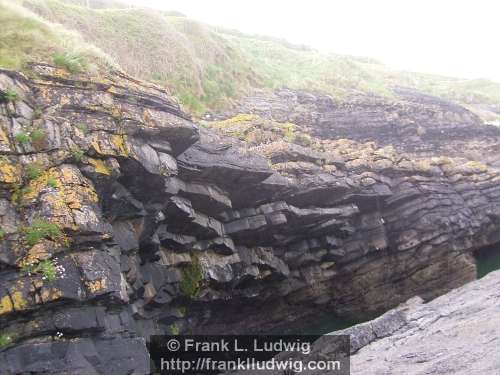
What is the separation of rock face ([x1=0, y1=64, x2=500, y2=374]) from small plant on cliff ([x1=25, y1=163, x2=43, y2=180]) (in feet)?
0.16

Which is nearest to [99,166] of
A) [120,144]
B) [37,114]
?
[120,144]

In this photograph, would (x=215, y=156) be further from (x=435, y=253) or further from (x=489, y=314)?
(x=435, y=253)

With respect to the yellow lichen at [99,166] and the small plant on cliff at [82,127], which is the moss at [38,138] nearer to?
the small plant on cliff at [82,127]

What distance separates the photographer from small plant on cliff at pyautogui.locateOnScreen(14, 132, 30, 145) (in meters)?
11.9

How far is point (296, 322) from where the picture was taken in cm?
2494

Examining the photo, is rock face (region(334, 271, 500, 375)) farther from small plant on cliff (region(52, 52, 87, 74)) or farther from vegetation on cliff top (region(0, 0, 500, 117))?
vegetation on cliff top (region(0, 0, 500, 117))

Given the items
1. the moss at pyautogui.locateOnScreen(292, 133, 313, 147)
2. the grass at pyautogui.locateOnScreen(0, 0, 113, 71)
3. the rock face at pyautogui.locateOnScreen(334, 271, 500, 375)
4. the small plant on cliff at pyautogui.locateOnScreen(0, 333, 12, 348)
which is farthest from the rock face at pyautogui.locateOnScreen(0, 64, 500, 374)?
the rock face at pyautogui.locateOnScreen(334, 271, 500, 375)

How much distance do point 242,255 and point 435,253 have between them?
12.3 m

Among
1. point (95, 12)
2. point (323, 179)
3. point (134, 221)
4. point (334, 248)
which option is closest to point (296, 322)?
point (334, 248)

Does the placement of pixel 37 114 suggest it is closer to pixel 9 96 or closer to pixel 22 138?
pixel 9 96

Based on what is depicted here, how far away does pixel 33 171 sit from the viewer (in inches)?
462

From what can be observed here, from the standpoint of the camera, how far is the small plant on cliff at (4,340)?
9.45m

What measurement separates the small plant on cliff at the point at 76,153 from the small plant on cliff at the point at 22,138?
3.69ft

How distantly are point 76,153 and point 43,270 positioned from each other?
11.7 ft
